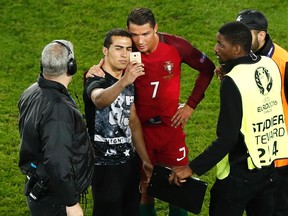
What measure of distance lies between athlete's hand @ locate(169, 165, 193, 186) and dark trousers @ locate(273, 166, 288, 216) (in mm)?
866

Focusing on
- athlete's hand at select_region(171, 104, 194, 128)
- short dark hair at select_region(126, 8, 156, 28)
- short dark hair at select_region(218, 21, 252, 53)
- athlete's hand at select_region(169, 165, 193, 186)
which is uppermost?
short dark hair at select_region(126, 8, 156, 28)

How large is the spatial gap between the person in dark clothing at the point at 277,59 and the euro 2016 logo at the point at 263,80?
1.38ft

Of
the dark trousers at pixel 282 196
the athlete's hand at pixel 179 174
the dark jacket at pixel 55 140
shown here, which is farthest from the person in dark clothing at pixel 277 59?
the dark jacket at pixel 55 140

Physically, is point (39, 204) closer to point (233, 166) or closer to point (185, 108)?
point (233, 166)

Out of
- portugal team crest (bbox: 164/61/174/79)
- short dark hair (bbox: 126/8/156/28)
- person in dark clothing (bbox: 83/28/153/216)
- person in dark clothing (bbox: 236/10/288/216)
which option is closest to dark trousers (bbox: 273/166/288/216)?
person in dark clothing (bbox: 236/10/288/216)

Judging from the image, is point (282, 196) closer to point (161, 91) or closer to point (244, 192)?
point (244, 192)

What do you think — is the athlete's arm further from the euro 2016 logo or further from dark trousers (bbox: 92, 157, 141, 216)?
the euro 2016 logo

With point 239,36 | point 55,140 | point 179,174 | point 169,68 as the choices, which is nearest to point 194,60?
point 169,68

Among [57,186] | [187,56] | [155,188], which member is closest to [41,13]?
[187,56]

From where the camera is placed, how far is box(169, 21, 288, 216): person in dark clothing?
5.05 m

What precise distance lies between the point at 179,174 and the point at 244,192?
0.56 metres

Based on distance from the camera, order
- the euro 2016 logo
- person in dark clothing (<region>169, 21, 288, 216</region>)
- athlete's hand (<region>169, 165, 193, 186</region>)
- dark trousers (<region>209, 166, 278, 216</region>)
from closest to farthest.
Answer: person in dark clothing (<region>169, 21, 288, 216</region>) → the euro 2016 logo → dark trousers (<region>209, 166, 278, 216</region>) → athlete's hand (<region>169, 165, 193, 186</region>)

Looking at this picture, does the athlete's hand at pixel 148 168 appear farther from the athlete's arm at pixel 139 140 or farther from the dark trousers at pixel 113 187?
the dark trousers at pixel 113 187

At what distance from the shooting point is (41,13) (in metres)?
11.8
